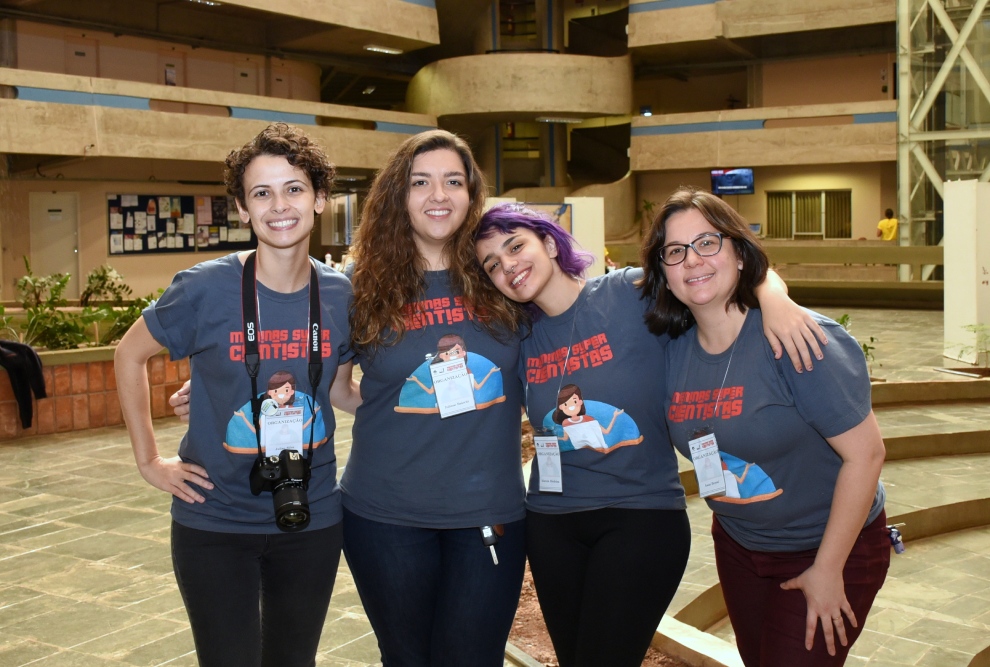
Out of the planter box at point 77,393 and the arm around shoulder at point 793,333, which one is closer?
the arm around shoulder at point 793,333

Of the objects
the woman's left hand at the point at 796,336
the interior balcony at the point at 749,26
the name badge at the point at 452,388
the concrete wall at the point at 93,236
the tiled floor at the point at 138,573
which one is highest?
the interior balcony at the point at 749,26

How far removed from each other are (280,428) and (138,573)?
2.75 meters

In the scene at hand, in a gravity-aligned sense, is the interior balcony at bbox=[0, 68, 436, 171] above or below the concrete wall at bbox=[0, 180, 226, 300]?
above

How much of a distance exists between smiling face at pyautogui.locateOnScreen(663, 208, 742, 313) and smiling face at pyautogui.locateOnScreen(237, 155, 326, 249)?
90cm

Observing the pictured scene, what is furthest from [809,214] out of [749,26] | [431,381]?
[431,381]

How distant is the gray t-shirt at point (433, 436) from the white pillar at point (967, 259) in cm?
912

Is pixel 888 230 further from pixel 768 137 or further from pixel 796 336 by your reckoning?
pixel 796 336

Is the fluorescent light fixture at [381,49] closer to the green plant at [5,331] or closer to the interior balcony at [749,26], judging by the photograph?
the interior balcony at [749,26]

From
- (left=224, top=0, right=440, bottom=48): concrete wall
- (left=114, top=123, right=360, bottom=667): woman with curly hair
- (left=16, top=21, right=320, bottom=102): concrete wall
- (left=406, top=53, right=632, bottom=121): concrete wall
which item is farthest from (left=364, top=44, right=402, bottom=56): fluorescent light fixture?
(left=114, top=123, right=360, bottom=667): woman with curly hair

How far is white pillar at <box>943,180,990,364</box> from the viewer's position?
34.2 ft

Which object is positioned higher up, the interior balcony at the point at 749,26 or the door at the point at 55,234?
the interior balcony at the point at 749,26

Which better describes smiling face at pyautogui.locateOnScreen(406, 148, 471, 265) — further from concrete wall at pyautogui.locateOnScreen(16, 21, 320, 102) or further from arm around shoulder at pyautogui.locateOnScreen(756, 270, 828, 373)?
concrete wall at pyautogui.locateOnScreen(16, 21, 320, 102)

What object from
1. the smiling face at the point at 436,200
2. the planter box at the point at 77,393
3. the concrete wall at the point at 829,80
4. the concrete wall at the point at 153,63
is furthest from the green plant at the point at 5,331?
the concrete wall at the point at 829,80

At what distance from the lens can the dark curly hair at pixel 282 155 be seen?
2367mm
